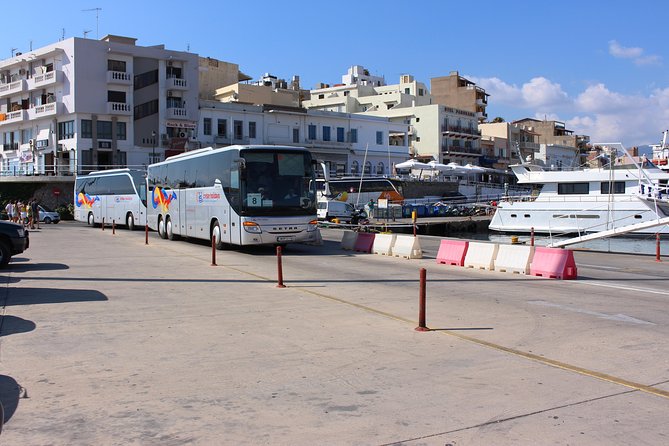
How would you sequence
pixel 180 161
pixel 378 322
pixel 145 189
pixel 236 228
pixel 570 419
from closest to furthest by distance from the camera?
pixel 570 419, pixel 378 322, pixel 236 228, pixel 180 161, pixel 145 189

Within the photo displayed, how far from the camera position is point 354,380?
21.0 feet

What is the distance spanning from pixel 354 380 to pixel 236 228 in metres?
15.0

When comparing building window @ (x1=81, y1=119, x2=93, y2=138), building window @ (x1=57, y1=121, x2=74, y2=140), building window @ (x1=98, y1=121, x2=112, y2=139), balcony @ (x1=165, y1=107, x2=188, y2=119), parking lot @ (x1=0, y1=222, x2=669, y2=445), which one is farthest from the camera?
balcony @ (x1=165, y1=107, x2=188, y2=119)

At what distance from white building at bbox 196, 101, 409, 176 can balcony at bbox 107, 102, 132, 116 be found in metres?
7.23

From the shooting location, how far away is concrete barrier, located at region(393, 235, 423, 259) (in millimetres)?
20250

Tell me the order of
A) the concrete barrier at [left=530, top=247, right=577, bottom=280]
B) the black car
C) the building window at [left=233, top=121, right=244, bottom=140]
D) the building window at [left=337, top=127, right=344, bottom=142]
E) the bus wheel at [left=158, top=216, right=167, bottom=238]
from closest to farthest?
the concrete barrier at [left=530, top=247, right=577, bottom=280] → the black car → the bus wheel at [left=158, top=216, right=167, bottom=238] → the building window at [left=233, top=121, right=244, bottom=140] → the building window at [left=337, top=127, right=344, bottom=142]

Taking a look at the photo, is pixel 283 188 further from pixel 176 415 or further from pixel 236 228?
pixel 176 415

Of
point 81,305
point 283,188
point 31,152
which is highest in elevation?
point 31,152

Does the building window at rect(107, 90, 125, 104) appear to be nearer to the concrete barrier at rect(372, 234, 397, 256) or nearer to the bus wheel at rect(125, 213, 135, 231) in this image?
the bus wheel at rect(125, 213, 135, 231)

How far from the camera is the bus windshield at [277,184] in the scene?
20625 mm

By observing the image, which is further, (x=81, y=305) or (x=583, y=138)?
(x=583, y=138)

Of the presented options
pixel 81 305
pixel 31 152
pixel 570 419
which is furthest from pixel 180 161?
pixel 31 152

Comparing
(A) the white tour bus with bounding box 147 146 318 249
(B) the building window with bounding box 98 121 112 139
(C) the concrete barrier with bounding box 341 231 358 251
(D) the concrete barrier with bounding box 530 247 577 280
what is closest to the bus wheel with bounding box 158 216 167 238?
(A) the white tour bus with bounding box 147 146 318 249

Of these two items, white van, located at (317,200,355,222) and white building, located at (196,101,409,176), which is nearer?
white van, located at (317,200,355,222)
